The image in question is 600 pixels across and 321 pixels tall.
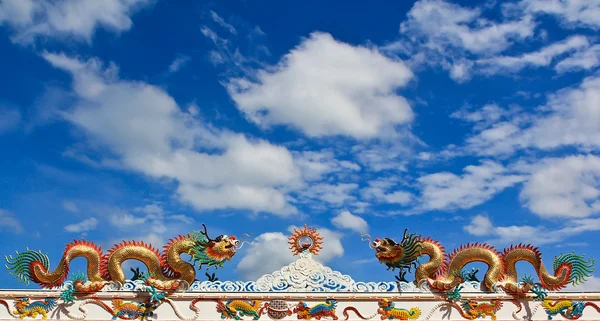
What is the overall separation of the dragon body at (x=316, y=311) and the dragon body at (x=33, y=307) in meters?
5.94

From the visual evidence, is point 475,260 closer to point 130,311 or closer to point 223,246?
point 223,246

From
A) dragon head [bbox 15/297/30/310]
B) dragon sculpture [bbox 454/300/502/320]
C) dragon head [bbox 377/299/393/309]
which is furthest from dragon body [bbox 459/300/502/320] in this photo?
dragon head [bbox 15/297/30/310]

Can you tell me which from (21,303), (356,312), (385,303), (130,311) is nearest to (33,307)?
(21,303)

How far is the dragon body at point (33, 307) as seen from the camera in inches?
583

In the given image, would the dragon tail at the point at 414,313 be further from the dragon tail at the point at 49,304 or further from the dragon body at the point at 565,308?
the dragon tail at the point at 49,304

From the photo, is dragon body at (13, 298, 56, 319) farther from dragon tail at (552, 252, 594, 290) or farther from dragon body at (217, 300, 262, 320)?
dragon tail at (552, 252, 594, 290)

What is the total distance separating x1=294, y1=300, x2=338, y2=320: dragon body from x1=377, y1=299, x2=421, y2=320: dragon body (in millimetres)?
1146

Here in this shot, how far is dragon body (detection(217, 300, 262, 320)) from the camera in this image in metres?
14.8

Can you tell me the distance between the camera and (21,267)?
15328 millimetres

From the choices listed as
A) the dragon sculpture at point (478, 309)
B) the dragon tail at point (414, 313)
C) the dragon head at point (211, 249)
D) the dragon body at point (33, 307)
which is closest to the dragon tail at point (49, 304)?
the dragon body at point (33, 307)

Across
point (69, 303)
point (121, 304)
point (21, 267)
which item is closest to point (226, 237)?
point (121, 304)

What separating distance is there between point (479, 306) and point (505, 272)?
1208 mm

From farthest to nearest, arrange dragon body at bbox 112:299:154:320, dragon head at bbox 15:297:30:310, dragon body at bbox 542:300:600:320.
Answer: dragon body at bbox 542:300:600:320
dragon head at bbox 15:297:30:310
dragon body at bbox 112:299:154:320

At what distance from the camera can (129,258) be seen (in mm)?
15438
